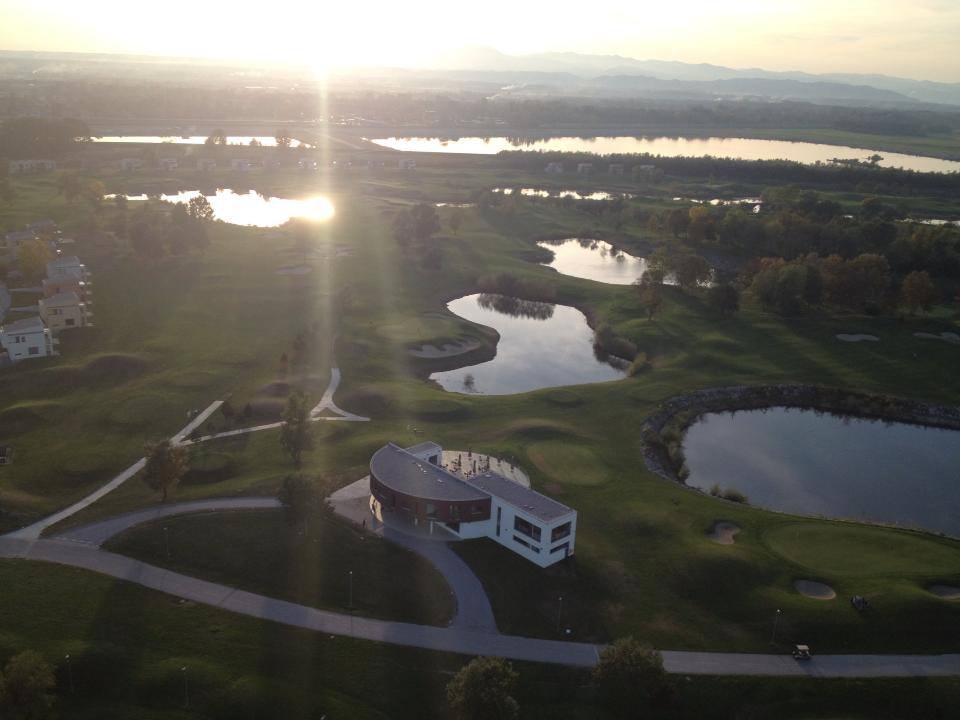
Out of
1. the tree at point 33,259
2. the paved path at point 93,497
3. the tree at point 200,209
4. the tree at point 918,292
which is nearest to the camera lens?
the paved path at point 93,497

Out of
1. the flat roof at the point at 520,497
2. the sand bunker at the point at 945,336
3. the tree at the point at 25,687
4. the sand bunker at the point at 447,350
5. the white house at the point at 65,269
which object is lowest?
the sand bunker at the point at 447,350

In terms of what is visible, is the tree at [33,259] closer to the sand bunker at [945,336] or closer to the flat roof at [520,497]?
the flat roof at [520,497]

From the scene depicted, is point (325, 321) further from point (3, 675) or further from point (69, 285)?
point (3, 675)

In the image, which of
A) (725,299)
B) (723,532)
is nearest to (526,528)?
(723,532)

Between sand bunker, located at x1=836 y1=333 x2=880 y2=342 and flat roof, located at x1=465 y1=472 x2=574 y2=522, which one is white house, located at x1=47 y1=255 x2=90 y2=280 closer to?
flat roof, located at x1=465 y1=472 x2=574 y2=522

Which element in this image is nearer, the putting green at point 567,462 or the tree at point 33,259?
the putting green at point 567,462

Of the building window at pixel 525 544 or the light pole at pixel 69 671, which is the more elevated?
the building window at pixel 525 544

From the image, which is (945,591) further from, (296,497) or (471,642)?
(296,497)

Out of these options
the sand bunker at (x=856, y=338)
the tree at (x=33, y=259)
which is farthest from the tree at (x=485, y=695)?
the tree at (x=33, y=259)
